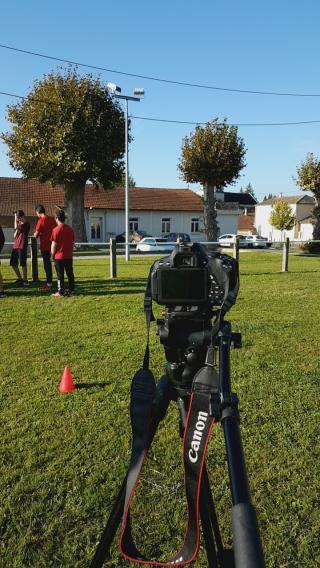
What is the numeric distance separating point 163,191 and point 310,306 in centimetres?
4095

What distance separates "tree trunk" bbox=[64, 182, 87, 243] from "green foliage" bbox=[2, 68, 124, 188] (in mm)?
929

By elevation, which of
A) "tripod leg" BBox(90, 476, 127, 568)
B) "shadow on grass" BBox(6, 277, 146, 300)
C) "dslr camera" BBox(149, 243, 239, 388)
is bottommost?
"shadow on grass" BBox(6, 277, 146, 300)

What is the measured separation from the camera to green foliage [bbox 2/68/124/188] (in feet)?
91.6

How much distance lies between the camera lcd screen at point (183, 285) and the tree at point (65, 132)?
27.5m

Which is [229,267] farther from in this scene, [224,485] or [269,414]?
[269,414]

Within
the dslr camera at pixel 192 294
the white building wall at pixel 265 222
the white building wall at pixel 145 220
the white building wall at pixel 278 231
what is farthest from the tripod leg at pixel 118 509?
the white building wall at pixel 265 222

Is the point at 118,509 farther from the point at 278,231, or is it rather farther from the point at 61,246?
the point at 278,231

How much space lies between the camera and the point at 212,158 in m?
29.6

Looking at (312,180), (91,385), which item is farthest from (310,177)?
(91,385)

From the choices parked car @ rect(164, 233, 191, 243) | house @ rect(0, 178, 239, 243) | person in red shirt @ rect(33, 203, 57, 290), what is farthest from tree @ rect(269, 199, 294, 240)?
person in red shirt @ rect(33, 203, 57, 290)

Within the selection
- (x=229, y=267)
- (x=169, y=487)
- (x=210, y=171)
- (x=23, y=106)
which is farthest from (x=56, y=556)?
(x=23, y=106)

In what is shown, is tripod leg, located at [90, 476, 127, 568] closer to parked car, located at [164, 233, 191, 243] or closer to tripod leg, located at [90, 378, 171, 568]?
→ tripod leg, located at [90, 378, 171, 568]

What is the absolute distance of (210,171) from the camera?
30.2m

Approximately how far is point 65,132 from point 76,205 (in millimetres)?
5329
